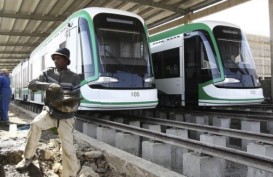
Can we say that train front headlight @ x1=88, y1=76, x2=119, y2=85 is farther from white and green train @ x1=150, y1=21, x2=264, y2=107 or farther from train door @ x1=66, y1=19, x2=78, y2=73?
white and green train @ x1=150, y1=21, x2=264, y2=107

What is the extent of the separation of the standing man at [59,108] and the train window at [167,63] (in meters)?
6.81

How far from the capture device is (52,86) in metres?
3.90

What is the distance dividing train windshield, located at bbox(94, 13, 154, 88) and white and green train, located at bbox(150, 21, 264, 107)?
179cm

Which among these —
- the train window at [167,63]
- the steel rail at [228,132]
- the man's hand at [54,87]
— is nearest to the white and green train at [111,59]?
the steel rail at [228,132]

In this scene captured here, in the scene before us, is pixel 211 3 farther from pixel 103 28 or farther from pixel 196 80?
pixel 103 28

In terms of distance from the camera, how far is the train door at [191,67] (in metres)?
9.64

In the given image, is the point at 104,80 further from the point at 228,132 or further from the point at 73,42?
the point at 228,132

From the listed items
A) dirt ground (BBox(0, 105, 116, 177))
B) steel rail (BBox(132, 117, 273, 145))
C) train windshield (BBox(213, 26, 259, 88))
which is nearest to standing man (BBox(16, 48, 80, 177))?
dirt ground (BBox(0, 105, 116, 177))

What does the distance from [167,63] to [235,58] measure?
2.41 m

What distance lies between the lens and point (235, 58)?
9.53 meters

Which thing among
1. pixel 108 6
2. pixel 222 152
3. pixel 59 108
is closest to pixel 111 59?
pixel 59 108

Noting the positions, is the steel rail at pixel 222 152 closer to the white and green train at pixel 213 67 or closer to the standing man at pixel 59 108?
the standing man at pixel 59 108

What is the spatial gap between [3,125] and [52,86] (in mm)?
5805

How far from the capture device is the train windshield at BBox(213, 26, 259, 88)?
9250 millimetres
